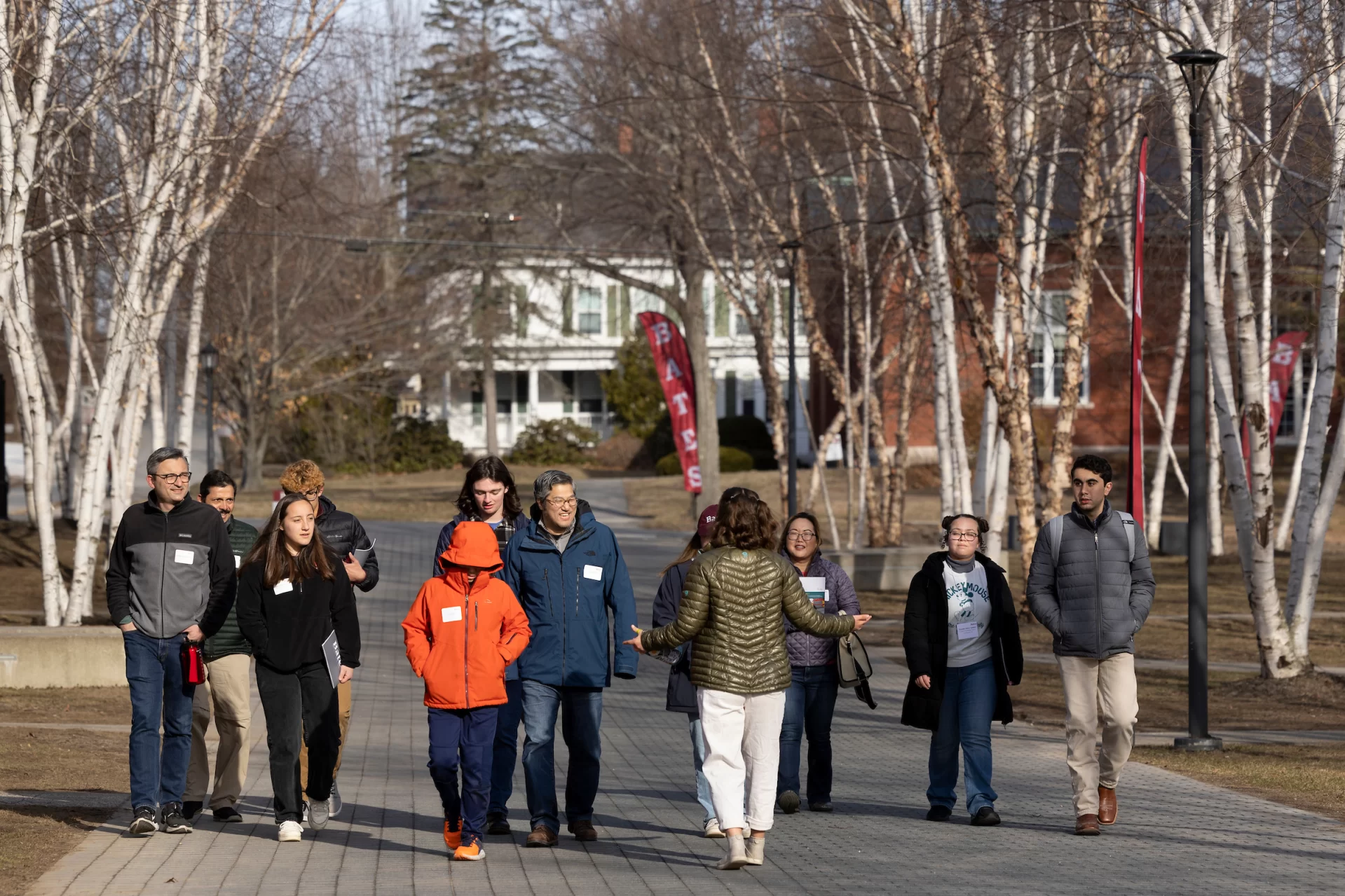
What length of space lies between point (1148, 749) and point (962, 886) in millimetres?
5102

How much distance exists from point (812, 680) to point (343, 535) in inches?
104

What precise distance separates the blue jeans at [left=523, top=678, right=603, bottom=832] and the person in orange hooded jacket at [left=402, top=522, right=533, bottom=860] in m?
0.31

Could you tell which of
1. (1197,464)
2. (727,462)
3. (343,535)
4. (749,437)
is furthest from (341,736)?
(749,437)

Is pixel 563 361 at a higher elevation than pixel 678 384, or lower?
higher

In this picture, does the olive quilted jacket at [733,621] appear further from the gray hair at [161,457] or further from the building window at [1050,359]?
the building window at [1050,359]

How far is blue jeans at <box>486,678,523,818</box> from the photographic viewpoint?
26.9 ft

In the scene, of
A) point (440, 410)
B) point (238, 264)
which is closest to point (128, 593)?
point (238, 264)

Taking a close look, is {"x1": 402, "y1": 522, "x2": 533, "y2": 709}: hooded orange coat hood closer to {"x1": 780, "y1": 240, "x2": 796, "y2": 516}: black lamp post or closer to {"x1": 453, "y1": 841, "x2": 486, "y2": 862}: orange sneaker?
{"x1": 453, "y1": 841, "x2": 486, "y2": 862}: orange sneaker

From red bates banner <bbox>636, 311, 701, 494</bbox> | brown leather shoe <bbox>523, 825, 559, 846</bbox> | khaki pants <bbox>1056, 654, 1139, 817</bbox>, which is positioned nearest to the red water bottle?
brown leather shoe <bbox>523, 825, 559, 846</bbox>

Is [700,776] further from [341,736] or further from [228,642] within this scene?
[228,642]

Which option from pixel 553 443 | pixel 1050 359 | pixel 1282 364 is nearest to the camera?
pixel 1282 364

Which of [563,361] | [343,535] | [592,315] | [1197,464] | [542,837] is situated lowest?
[542,837]

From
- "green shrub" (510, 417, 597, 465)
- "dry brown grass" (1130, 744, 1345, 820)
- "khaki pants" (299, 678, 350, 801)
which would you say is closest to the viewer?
"khaki pants" (299, 678, 350, 801)

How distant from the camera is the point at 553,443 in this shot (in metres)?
60.2
